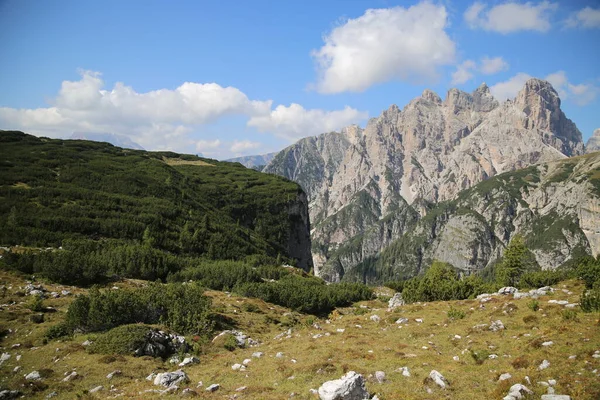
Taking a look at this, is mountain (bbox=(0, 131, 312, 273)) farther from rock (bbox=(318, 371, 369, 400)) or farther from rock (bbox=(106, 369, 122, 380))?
rock (bbox=(318, 371, 369, 400))

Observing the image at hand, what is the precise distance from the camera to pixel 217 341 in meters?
33.1

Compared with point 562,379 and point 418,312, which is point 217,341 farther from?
point 562,379

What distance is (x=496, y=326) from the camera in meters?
23.9

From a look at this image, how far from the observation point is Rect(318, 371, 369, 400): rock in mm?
14070

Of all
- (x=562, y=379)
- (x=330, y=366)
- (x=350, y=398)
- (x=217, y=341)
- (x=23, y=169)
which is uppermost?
(x=23, y=169)

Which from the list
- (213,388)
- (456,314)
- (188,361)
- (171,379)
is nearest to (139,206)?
(188,361)

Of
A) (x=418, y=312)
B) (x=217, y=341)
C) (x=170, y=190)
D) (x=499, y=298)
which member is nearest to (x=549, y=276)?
(x=499, y=298)

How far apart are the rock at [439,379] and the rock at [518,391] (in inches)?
108

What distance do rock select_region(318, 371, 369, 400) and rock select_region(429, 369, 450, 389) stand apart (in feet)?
11.8

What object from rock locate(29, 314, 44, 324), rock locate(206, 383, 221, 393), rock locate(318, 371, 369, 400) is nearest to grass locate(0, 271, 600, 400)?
rock locate(206, 383, 221, 393)

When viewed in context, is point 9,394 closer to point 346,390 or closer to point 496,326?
point 346,390

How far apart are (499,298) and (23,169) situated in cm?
12851

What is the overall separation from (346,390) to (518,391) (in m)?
6.84

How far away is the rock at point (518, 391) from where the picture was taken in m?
13.1
